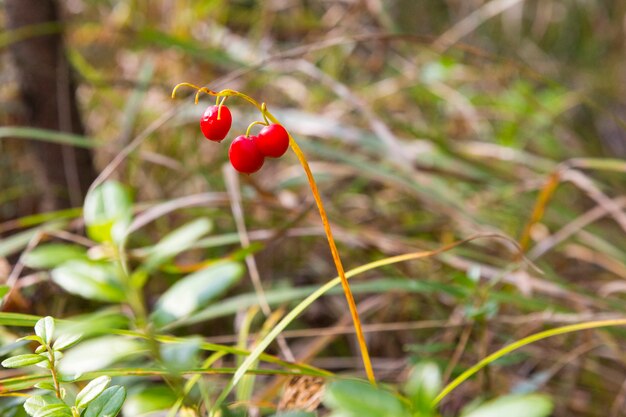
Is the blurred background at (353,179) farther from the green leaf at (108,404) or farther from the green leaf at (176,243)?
the green leaf at (108,404)

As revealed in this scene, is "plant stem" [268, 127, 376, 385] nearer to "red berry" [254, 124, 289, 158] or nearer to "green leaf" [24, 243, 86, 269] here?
"red berry" [254, 124, 289, 158]

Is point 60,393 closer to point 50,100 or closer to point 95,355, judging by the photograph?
point 95,355

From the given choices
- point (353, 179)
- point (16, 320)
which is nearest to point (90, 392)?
point (16, 320)

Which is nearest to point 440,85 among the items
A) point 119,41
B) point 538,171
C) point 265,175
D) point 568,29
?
point 538,171

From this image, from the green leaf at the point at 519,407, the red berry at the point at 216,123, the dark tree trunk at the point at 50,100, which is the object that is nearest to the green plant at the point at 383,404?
the green leaf at the point at 519,407

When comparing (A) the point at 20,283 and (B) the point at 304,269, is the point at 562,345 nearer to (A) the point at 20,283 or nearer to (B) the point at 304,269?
(B) the point at 304,269

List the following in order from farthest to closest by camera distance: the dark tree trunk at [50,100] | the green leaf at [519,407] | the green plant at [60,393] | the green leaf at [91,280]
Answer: the dark tree trunk at [50,100] → the green leaf at [91,280] → the green plant at [60,393] → the green leaf at [519,407]
